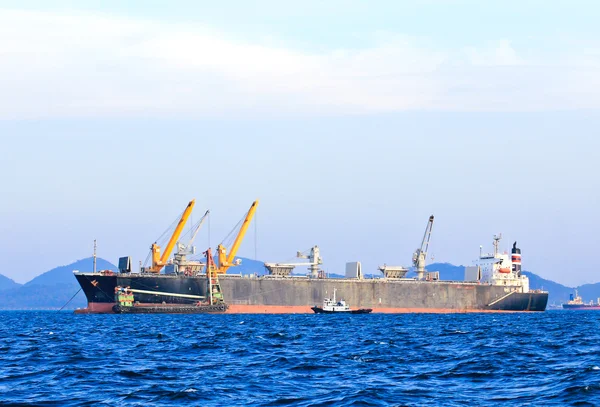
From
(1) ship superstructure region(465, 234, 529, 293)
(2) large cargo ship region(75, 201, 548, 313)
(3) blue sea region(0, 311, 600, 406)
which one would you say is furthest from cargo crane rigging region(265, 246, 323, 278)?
(3) blue sea region(0, 311, 600, 406)

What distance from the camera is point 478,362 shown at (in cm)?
4356

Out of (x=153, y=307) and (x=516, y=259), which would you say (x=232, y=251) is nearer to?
(x=153, y=307)

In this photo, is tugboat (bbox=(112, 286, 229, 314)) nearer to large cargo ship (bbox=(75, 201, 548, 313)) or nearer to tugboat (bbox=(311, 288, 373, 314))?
large cargo ship (bbox=(75, 201, 548, 313))

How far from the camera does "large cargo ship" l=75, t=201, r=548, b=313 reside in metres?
133

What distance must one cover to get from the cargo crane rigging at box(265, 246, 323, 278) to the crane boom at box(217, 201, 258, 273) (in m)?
7.44

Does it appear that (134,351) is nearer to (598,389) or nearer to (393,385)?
(393,385)

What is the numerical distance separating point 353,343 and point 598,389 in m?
27.9

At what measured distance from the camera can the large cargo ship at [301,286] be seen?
133250 mm

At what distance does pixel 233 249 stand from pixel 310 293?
1964cm

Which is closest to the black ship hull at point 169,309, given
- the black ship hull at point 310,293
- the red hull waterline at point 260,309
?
the black ship hull at point 310,293

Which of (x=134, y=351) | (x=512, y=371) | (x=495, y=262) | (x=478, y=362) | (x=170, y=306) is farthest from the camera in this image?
(x=495, y=262)

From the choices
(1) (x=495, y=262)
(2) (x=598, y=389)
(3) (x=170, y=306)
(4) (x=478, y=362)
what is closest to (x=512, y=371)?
(4) (x=478, y=362)

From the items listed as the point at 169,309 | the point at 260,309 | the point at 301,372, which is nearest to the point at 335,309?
the point at 260,309

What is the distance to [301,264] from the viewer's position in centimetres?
14900
